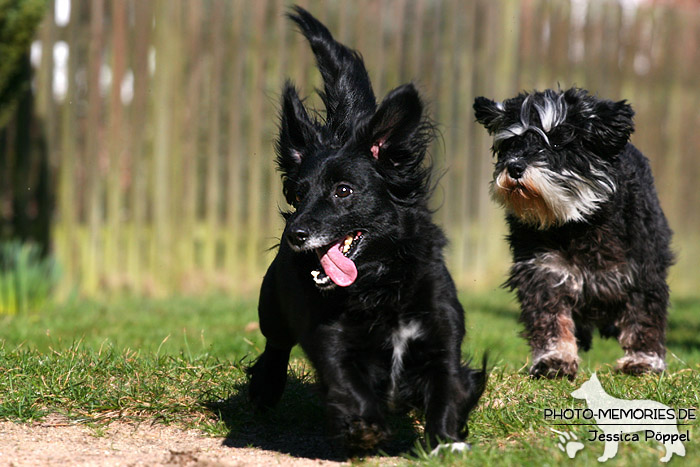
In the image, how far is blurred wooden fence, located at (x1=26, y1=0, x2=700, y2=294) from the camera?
686 cm

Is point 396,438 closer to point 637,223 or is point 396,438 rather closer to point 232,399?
point 232,399

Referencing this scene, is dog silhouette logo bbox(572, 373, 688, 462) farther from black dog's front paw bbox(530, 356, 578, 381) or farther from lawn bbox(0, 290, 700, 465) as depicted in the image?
black dog's front paw bbox(530, 356, 578, 381)

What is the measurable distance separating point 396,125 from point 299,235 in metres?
0.64

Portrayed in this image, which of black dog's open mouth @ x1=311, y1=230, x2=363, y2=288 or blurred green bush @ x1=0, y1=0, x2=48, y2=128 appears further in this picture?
blurred green bush @ x1=0, y1=0, x2=48, y2=128

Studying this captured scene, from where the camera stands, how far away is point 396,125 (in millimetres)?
3393

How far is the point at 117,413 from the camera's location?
3752 millimetres

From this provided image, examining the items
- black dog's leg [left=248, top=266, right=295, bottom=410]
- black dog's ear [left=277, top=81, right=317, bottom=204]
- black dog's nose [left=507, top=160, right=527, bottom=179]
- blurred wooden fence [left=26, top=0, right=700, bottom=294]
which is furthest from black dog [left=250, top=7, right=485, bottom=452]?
blurred wooden fence [left=26, top=0, right=700, bottom=294]

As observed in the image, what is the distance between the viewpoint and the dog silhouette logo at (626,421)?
9.25ft

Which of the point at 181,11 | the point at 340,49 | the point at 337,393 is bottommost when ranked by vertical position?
the point at 337,393

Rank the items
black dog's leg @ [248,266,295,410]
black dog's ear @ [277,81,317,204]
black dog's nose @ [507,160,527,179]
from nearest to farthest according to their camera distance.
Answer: black dog's ear @ [277,81,317,204]
black dog's leg @ [248,266,295,410]
black dog's nose @ [507,160,527,179]

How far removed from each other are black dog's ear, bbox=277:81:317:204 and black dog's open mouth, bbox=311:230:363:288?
47 centimetres

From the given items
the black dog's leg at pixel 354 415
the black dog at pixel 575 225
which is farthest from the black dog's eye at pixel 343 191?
the black dog at pixel 575 225

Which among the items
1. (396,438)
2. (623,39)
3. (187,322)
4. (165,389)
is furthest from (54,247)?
(623,39)

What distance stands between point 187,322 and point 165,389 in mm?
2124
